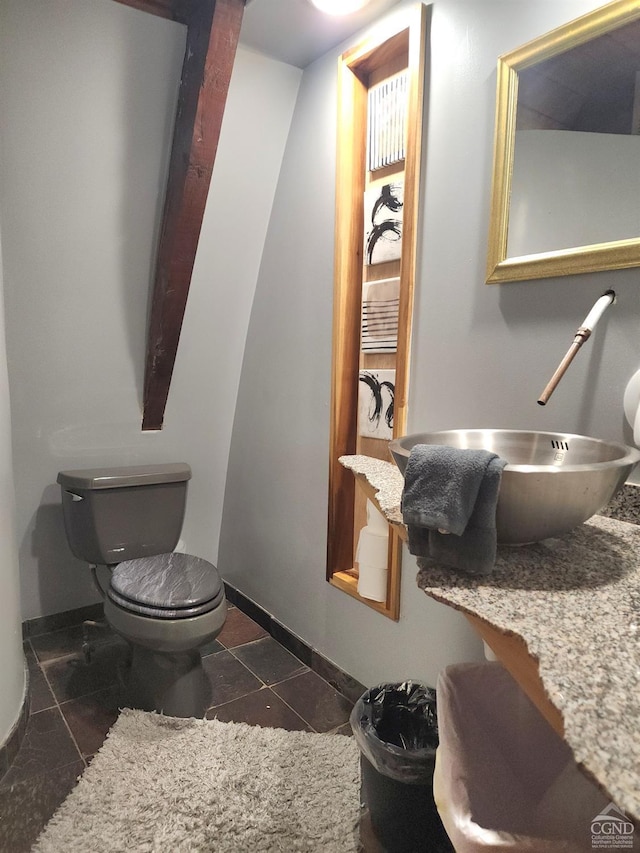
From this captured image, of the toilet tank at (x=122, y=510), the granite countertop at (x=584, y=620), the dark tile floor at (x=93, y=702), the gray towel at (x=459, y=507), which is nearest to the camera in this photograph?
the granite countertop at (x=584, y=620)

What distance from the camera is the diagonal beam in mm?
1571

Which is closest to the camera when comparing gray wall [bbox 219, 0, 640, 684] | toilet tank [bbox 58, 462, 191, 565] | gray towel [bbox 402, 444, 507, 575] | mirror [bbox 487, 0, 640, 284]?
gray towel [bbox 402, 444, 507, 575]

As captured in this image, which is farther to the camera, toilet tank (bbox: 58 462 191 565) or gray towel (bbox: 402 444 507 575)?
toilet tank (bbox: 58 462 191 565)

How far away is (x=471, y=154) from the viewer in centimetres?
140

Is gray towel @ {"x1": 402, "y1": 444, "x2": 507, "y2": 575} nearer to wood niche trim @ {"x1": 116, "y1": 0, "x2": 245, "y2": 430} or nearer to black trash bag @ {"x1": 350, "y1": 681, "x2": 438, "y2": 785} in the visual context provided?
black trash bag @ {"x1": 350, "y1": 681, "x2": 438, "y2": 785}

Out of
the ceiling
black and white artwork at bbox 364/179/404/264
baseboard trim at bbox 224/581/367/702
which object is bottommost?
baseboard trim at bbox 224/581/367/702

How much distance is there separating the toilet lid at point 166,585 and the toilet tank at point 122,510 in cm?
15

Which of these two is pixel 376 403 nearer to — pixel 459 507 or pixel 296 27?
pixel 459 507

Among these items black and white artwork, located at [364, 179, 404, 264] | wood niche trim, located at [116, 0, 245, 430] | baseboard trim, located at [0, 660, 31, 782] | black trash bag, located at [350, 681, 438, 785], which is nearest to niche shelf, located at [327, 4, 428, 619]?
black and white artwork, located at [364, 179, 404, 264]

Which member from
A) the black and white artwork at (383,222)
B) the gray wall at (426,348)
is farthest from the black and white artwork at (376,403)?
the black and white artwork at (383,222)

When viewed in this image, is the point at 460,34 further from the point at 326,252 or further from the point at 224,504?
the point at 224,504

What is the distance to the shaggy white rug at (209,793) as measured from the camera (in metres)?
1.30

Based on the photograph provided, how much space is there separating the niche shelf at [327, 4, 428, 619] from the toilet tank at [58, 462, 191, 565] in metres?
0.68

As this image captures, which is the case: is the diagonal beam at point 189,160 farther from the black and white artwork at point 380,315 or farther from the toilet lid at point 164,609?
the toilet lid at point 164,609
